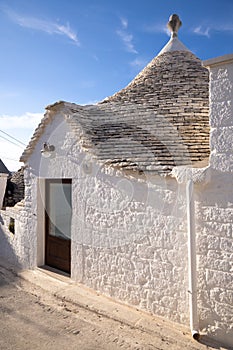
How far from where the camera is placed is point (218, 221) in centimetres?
473

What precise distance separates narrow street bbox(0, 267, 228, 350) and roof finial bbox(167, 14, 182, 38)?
35.8ft

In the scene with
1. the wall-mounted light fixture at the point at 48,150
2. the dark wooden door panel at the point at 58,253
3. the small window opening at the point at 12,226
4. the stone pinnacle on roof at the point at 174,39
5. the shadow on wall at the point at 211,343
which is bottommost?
the shadow on wall at the point at 211,343

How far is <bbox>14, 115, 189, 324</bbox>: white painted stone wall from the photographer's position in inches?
209

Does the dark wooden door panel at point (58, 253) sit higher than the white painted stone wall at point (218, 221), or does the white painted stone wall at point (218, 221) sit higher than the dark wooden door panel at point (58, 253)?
the white painted stone wall at point (218, 221)

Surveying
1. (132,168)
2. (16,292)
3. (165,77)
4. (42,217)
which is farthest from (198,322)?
(165,77)

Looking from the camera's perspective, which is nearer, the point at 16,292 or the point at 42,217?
the point at 16,292

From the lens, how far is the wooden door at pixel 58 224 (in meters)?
7.90

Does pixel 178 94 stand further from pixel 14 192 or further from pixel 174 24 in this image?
pixel 14 192

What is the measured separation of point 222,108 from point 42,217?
6.16 meters

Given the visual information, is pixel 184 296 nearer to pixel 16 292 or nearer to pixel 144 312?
pixel 144 312

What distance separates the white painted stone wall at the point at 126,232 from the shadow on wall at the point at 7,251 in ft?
9.45

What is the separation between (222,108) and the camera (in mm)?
4762

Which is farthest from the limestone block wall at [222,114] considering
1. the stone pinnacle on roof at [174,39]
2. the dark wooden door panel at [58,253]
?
the stone pinnacle on roof at [174,39]

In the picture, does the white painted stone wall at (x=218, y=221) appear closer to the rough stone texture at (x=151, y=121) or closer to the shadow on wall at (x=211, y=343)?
the shadow on wall at (x=211, y=343)
